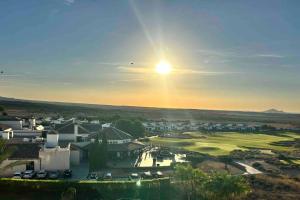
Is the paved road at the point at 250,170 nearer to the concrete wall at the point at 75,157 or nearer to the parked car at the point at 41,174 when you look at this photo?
the concrete wall at the point at 75,157

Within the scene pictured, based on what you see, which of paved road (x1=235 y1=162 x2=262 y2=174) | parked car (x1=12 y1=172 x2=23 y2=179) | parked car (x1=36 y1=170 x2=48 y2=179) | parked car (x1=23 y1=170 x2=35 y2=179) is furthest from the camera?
paved road (x1=235 y1=162 x2=262 y2=174)

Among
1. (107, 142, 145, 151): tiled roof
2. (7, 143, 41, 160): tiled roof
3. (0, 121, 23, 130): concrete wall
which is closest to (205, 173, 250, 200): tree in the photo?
(7, 143, 41, 160): tiled roof

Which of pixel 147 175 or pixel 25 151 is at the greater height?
pixel 25 151

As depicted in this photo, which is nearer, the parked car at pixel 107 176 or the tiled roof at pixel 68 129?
A: the parked car at pixel 107 176

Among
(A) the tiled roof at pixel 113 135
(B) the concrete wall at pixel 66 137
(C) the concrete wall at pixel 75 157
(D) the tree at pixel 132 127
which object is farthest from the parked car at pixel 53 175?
(D) the tree at pixel 132 127

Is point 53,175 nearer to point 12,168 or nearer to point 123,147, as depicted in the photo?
point 12,168

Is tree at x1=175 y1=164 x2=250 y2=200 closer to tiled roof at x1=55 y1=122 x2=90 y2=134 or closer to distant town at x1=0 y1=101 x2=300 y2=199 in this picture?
distant town at x1=0 y1=101 x2=300 y2=199

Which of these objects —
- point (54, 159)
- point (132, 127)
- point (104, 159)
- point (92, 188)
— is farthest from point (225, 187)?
point (132, 127)

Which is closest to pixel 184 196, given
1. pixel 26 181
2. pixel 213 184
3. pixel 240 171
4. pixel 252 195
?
pixel 213 184
